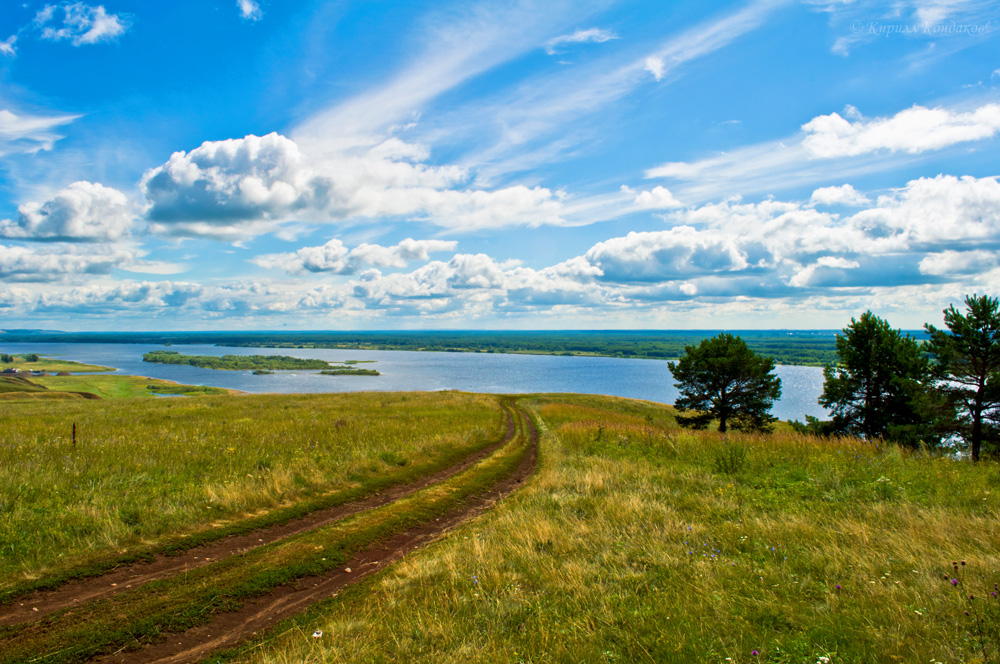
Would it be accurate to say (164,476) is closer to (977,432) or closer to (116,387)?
(977,432)

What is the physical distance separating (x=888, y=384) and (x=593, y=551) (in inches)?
1175

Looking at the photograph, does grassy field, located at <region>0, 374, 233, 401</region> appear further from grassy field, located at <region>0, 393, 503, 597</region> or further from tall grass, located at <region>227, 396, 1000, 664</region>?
tall grass, located at <region>227, 396, 1000, 664</region>

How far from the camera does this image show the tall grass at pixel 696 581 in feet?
14.1

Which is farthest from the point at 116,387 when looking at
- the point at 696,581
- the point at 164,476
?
the point at 696,581

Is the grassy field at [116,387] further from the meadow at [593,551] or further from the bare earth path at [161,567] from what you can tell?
the bare earth path at [161,567]

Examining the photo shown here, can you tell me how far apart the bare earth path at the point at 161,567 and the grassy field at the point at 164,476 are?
1.71 ft

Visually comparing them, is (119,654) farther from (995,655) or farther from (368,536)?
(995,655)

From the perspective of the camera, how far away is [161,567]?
6730mm

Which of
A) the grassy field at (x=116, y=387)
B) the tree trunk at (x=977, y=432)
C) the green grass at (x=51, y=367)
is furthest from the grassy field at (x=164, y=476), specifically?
the green grass at (x=51, y=367)

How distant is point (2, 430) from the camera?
16.6 meters

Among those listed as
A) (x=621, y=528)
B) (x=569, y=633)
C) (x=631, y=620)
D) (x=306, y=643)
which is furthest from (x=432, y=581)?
(x=621, y=528)

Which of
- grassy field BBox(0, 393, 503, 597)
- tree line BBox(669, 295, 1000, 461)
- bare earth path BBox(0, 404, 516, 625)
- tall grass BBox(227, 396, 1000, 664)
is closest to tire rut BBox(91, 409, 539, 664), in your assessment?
tall grass BBox(227, 396, 1000, 664)

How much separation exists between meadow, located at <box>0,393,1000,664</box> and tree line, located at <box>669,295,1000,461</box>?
8.44 meters

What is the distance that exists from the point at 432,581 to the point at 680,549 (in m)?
3.68
